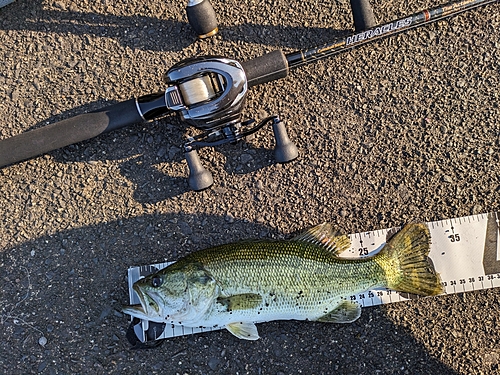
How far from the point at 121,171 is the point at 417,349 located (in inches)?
96.7

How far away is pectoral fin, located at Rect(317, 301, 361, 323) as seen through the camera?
2.50 metres

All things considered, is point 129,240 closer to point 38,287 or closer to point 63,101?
point 38,287

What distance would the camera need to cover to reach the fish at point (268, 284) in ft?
7.76

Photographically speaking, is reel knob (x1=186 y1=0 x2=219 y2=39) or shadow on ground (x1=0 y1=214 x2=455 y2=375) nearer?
reel knob (x1=186 y1=0 x2=219 y2=39)

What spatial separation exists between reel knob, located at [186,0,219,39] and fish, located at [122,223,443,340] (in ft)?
4.70

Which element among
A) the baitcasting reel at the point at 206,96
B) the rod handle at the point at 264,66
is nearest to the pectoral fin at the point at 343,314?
the baitcasting reel at the point at 206,96

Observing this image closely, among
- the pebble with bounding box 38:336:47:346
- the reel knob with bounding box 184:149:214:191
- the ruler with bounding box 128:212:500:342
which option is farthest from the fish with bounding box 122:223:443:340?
the pebble with bounding box 38:336:47:346

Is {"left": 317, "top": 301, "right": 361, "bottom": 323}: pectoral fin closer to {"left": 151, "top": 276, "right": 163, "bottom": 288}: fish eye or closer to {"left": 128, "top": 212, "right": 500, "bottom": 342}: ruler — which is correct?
{"left": 128, "top": 212, "right": 500, "bottom": 342}: ruler

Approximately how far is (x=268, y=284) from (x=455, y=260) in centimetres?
134

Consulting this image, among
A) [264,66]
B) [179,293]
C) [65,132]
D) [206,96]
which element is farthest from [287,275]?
→ [65,132]

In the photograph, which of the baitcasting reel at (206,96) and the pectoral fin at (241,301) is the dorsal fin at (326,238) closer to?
the pectoral fin at (241,301)

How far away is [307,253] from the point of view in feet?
8.02

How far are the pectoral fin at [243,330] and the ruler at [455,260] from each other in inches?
10.6

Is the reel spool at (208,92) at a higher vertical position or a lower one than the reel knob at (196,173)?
higher
